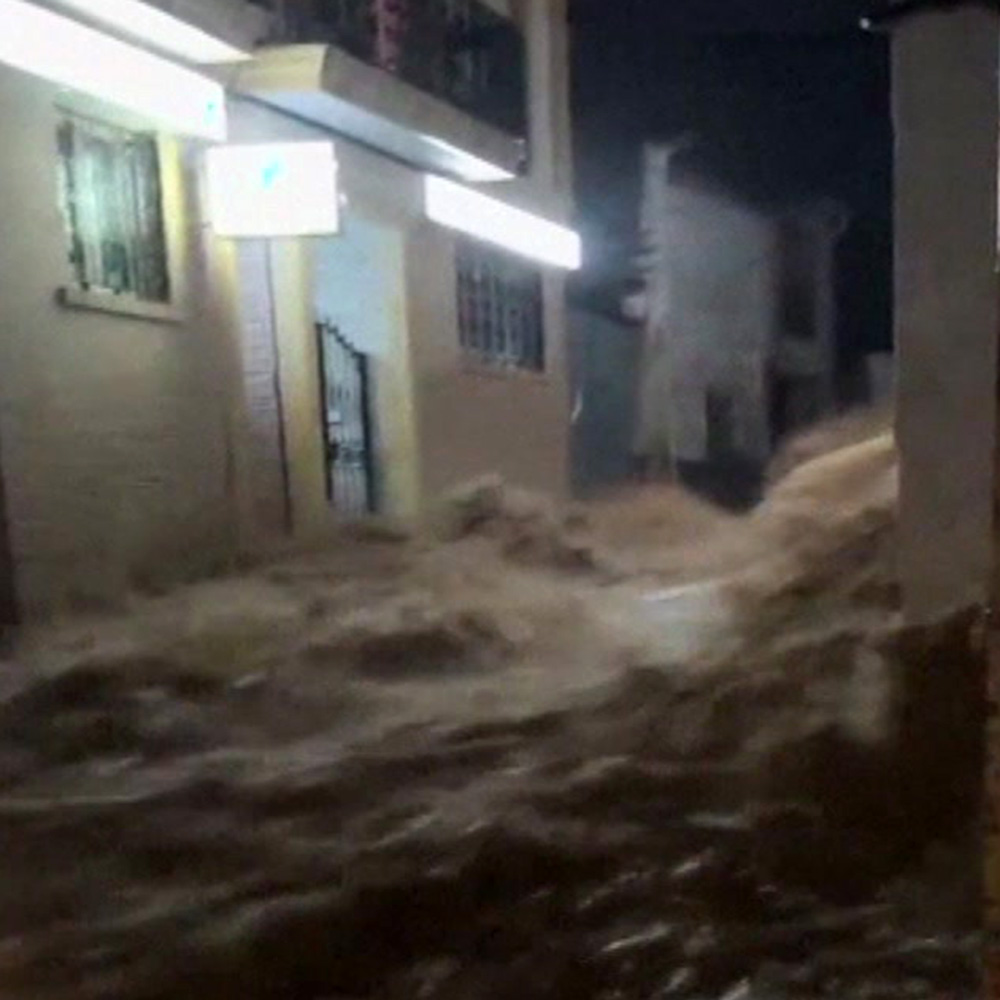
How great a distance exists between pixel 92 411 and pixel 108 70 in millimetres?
1880

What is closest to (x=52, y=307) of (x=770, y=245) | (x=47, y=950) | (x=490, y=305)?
(x=47, y=950)

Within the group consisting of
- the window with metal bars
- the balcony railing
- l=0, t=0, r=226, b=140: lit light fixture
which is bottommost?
the window with metal bars

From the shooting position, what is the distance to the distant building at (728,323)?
23.0 metres

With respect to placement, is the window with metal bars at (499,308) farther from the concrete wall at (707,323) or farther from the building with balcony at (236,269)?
the concrete wall at (707,323)

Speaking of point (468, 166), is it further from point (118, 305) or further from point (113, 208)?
point (118, 305)

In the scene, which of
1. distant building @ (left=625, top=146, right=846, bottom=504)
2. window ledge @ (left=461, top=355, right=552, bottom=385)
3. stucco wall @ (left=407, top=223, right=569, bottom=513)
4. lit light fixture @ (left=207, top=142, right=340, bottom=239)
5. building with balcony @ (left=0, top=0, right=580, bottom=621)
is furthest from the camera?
distant building @ (left=625, top=146, right=846, bottom=504)

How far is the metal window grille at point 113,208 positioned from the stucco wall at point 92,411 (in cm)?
16

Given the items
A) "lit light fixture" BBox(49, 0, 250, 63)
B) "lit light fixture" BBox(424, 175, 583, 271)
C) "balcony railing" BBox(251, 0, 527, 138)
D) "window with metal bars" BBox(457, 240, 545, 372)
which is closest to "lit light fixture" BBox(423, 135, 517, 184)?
"lit light fixture" BBox(424, 175, 583, 271)

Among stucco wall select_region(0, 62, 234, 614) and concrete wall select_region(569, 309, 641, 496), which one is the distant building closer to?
concrete wall select_region(569, 309, 641, 496)

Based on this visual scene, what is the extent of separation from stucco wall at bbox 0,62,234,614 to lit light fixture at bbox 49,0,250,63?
514 millimetres

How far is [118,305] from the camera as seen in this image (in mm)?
9812

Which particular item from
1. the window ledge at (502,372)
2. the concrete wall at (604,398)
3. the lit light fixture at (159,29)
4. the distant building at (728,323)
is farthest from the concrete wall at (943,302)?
the distant building at (728,323)

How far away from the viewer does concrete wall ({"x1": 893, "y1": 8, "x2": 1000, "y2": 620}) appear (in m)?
6.35

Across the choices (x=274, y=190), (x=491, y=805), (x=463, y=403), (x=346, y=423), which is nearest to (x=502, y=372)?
(x=463, y=403)
